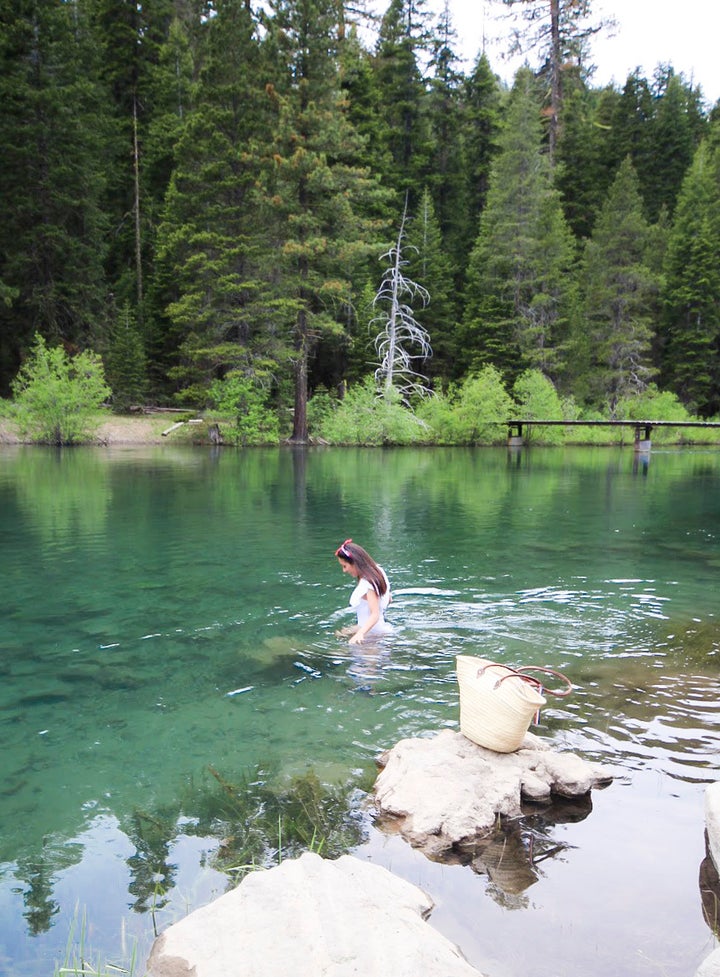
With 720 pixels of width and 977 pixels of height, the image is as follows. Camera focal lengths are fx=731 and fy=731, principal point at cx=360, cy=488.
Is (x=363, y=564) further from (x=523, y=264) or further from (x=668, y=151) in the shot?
(x=668, y=151)

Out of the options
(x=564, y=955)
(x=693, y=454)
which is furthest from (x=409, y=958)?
(x=693, y=454)

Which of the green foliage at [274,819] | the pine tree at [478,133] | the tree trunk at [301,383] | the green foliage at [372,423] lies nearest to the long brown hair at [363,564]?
the green foliage at [274,819]

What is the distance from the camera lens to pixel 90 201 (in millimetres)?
41844

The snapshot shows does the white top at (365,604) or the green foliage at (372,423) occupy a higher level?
the green foliage at (372,423)

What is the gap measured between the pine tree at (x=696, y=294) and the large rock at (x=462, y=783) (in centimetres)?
5013

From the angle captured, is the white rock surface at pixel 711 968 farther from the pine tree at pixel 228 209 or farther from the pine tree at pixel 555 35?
the pine tree at pixel 555 35

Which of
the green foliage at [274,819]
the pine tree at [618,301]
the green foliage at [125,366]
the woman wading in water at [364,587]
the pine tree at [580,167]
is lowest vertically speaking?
the green foliage at [274,819]

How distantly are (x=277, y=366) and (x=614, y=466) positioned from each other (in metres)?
16.5

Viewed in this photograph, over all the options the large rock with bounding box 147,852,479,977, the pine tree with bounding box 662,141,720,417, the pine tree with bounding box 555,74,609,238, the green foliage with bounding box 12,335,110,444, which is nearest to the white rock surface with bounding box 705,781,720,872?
the large rock with bounding box 147,852,479,977

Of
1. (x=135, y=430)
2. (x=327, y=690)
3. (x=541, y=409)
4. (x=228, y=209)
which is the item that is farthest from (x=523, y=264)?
(x=327, y=690)

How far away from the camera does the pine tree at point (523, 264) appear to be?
4703cm

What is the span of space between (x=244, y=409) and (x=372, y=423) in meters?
6.53

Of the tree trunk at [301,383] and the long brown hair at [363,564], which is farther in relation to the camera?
the tree trunk at [301,383]

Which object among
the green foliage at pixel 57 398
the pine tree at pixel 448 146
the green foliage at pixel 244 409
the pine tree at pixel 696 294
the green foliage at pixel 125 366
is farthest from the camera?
the pine tree at pixel 448 146
